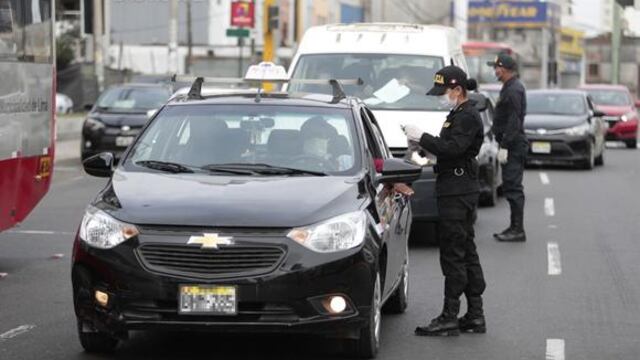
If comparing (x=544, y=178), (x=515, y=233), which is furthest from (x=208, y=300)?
(x=544, y=178)

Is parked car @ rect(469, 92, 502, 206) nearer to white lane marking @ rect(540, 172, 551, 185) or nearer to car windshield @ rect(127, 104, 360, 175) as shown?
white lane marking @ rect(540, 172, 551, 185)

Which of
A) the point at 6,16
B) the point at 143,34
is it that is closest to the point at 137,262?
the point at 6,16

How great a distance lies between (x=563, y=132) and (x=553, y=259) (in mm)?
12590

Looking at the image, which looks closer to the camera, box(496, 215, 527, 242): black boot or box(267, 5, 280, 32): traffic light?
box(496, 215, 527, 242): black boot

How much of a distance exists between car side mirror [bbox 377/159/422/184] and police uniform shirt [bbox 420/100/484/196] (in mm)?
232

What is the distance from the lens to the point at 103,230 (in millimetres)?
7715

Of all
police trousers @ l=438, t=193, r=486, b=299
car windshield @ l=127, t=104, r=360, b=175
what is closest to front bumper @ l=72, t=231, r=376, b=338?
car windshield @ l=127, t=104, r=360, b=175

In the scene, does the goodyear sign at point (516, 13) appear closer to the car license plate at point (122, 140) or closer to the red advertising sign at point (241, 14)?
the red advertising sign at point (241, 14)

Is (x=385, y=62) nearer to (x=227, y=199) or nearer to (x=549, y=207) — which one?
(x=549, y=207)

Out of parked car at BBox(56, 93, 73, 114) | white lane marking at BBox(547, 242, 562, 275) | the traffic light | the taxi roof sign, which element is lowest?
parked car at BBox(56, 93, 73, 114)

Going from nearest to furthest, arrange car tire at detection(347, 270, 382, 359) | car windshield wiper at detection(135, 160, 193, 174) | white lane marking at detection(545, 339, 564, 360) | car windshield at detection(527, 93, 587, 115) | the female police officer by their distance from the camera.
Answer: car tire at detection(347, 270, 382, 359)
white lane marking at detection(545, 339, 564, 360)
car windshield wiper at detection(135, 160, 193, 174)
the female police officer
car windshield at detection(527, 93, 587, 115)

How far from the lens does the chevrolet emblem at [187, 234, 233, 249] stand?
7.45 m

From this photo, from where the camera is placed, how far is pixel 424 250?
14047mm

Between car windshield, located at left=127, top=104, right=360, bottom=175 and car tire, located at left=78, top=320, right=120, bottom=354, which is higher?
car windshield, located at left=127, top=104, right=360, bottom=175
